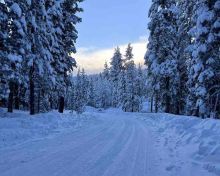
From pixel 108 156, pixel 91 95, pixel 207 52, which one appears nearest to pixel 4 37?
pixel 108 156

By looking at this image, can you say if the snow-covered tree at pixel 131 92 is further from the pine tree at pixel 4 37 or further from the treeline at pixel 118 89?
the pine tree at pixel 4 37

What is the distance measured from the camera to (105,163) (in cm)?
982

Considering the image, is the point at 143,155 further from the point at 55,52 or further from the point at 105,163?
the point at 55,52

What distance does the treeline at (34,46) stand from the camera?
21.2m

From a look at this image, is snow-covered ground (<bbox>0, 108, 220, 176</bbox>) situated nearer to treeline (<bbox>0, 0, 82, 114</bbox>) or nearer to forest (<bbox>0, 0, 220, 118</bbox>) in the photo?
treeline (<bbox>0, 0, 82, 114</bbox>)

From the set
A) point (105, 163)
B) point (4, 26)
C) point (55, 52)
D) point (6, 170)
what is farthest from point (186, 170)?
point (55, 52)

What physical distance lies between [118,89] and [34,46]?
64.7m

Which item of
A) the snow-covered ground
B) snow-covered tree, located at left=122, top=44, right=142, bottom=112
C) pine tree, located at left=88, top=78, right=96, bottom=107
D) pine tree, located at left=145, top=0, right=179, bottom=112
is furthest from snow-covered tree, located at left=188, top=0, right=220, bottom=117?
pine tree, located at left=88, top=78, right=96, bottom=107

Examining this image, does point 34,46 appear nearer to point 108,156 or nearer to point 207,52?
point 207,52

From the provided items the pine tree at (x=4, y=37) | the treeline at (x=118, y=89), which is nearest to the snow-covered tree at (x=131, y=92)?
the treeline at (x=118, y=89)

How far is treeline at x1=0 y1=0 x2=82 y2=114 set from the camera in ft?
69.6

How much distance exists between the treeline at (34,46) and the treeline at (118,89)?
31.0 feet

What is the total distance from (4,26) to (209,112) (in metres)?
17.1

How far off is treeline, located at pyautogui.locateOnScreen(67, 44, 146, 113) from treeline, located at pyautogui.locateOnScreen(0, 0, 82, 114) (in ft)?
31.0
